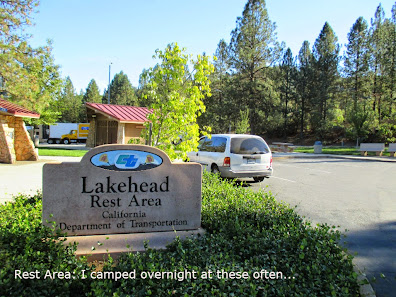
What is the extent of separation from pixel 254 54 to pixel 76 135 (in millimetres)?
27894

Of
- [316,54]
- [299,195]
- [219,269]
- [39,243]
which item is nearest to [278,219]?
[219,269]

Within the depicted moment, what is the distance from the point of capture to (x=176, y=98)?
6742mm

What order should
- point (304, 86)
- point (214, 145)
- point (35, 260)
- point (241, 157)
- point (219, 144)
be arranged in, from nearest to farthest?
point (35, 260)
point (241, 157)
point (219, 144)
point (214, 145)
point (304, 86)

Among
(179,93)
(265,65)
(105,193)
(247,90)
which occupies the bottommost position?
(105,193)

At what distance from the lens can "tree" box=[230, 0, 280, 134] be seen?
3816 cm

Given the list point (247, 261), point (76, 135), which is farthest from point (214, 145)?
point (76, 135)

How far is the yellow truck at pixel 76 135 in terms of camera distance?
45.6 m

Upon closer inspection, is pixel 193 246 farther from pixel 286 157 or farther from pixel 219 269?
pixel 286 157

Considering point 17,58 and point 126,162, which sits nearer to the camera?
point 126,162

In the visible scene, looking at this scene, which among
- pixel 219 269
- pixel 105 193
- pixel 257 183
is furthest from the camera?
pixel 257 183

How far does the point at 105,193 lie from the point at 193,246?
1.36m

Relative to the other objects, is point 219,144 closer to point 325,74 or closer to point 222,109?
point 222,109

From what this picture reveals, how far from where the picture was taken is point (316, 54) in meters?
47.5

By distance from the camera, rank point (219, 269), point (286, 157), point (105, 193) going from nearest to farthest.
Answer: point (219, 269), point (105, 193), point (286, 157)
